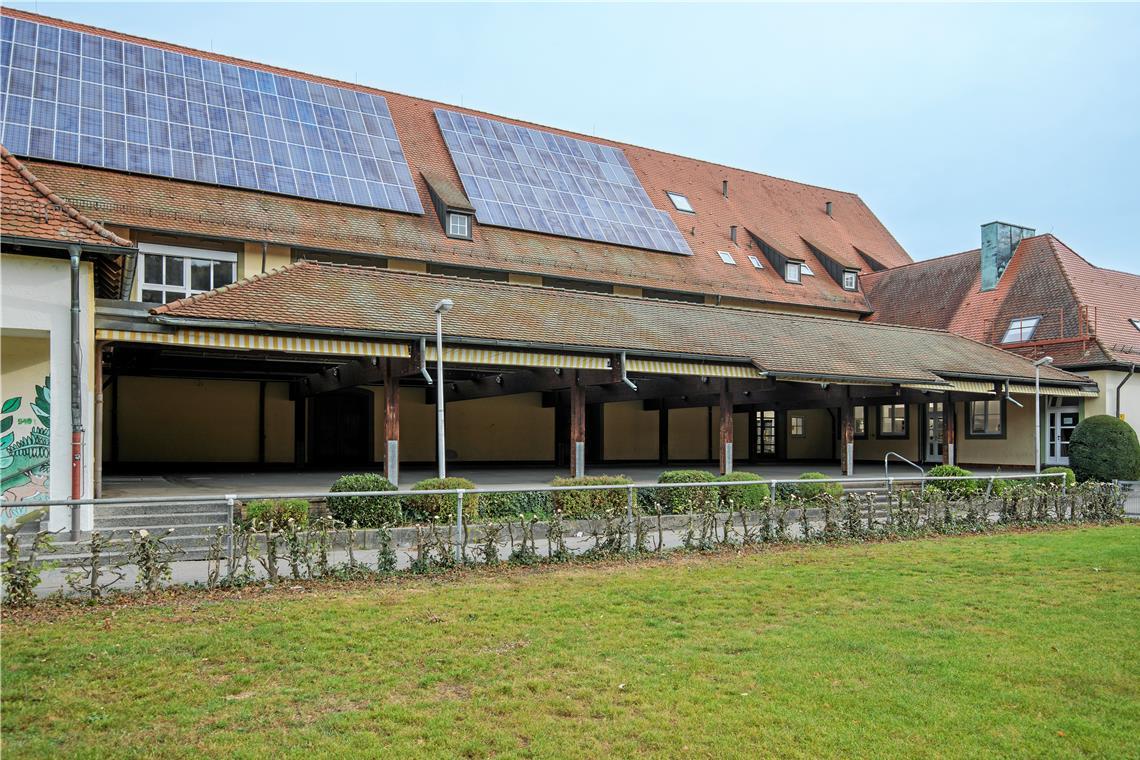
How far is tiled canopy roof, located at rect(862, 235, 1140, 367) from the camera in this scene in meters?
27.8

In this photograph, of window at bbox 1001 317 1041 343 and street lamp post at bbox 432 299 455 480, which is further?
window at bbox 1001 317 1041 343

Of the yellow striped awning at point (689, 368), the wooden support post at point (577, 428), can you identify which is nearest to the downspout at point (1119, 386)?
the yellow striped awning at point (689, 368)

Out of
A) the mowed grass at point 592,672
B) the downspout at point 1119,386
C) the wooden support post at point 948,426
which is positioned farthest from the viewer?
the downspout at point 1119,386

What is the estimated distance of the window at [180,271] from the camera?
786 inches

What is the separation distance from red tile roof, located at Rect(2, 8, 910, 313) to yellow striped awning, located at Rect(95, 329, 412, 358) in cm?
656


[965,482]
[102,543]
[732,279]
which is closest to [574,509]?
[102,543]

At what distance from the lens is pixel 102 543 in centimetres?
902

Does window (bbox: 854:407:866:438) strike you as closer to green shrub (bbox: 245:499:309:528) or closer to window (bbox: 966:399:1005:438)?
window (bbox: 966:399:1005:438)

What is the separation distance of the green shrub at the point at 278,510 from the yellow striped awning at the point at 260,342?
10.4 ft

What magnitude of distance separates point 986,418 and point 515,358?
61.8 feet

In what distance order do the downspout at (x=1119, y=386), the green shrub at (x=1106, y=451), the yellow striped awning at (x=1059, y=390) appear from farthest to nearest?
1. the downspout at (x=1119, y=386)
2. the yellow striped awning at (x=1059, y=390)
3. the green shrub at (x=1106, y=451)

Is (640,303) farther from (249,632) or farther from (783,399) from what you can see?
(249,632)

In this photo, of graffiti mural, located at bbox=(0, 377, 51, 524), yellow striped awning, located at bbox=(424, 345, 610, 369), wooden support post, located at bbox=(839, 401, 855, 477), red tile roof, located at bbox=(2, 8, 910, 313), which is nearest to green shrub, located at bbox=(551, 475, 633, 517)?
yellow striped awning, located at bbox=(424, 345, 610, 369)

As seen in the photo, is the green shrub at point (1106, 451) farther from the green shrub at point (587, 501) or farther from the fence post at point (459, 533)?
the fence post at point (459, 533)
